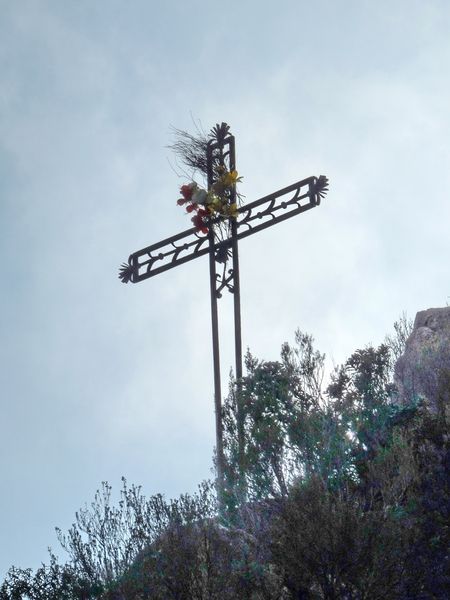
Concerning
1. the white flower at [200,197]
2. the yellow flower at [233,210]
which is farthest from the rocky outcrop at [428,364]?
the white flower at [200,197]

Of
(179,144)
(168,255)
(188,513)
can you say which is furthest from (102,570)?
(179,144)

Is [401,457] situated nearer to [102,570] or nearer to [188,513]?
[188,513]

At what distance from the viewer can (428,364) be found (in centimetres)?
1748

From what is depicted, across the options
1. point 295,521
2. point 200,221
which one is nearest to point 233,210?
point 200,221

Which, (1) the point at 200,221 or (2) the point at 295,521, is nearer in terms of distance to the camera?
(2) the point at 295,521

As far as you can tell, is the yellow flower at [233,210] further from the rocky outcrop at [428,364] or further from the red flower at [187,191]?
the rocky outcrop at [428,364]

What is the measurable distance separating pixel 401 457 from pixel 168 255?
15.3ft

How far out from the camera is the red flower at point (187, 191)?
14742 millimetres

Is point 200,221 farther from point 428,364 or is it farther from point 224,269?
point 428,364

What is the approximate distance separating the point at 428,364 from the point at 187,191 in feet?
18.4

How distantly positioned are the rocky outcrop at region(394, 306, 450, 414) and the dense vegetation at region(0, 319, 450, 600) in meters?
0.96

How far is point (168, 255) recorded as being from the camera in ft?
48.8

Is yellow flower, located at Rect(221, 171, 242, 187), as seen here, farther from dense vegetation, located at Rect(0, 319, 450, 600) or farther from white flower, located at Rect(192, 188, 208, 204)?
dense vegetation, located at Rect(0, 319, 450, 600)

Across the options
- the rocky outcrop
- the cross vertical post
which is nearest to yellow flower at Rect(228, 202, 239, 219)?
the cross vertical post
